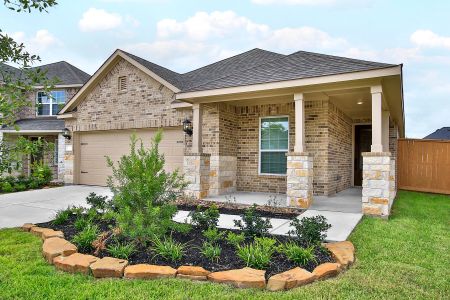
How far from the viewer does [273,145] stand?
30.3 feet

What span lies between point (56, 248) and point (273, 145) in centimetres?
669

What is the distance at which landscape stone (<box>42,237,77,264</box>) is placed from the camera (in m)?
3.48

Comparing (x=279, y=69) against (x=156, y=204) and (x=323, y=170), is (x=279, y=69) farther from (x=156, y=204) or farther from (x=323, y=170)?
(x=156, y=204)

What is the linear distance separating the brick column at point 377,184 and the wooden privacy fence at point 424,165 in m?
7.12

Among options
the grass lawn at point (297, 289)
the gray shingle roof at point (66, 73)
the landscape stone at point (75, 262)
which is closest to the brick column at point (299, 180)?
the grass lawn at point (297, 289)

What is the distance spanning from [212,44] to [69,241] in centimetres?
1692

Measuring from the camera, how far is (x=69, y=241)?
4.06 metres

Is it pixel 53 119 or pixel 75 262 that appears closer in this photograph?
pixel 75 262

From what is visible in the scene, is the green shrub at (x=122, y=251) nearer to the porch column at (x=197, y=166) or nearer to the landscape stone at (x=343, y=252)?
the landscape stone at (x=343, y=252)

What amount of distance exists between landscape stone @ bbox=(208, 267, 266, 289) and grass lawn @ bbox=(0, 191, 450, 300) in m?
0.09

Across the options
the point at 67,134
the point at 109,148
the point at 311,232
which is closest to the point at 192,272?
the point at 311,232

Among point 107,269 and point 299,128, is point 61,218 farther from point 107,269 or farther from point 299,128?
point 299,128

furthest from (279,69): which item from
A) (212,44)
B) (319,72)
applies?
(212,44)

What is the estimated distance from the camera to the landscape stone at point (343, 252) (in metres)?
3.42
